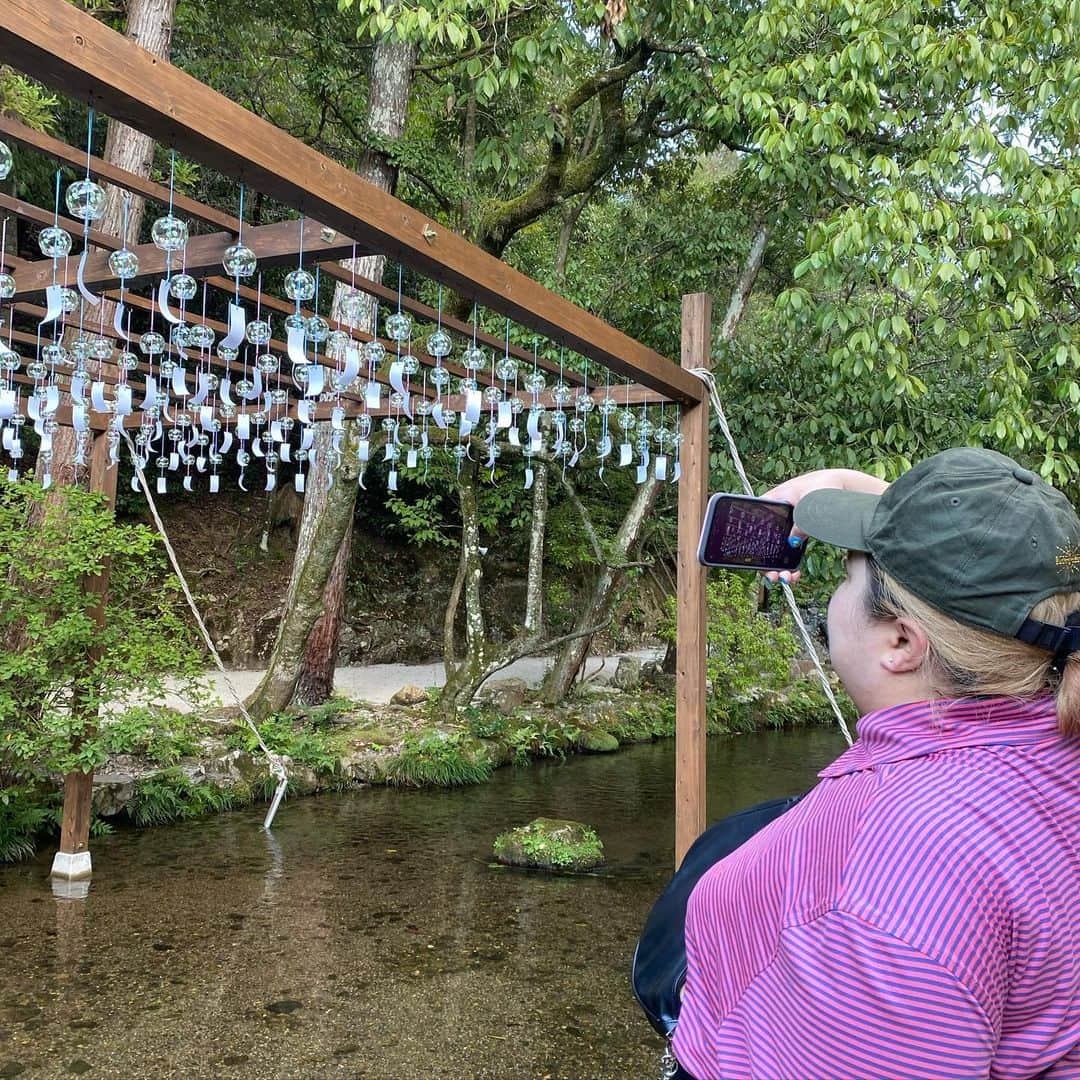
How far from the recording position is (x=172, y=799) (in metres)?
6.16

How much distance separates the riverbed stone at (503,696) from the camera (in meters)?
9.34

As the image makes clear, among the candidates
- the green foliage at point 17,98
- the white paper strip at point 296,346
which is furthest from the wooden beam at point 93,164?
the green foliage at point 17,98

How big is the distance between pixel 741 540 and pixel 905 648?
46 centimetres

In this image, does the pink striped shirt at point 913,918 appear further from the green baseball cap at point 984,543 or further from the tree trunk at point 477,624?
the tree trunk at point 477,624

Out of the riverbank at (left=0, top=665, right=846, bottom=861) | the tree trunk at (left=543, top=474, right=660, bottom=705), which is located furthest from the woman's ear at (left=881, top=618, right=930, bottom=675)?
the tree trunk at (left=543, top=474, right=660, bottom=705)

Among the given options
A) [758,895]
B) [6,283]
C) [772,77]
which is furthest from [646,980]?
[772,77]

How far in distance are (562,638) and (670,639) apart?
7.05 ft

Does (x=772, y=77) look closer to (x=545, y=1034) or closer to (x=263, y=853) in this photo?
(x=545, y=1034)

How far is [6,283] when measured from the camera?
3.12m

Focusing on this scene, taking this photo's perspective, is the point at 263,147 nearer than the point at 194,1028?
Yes

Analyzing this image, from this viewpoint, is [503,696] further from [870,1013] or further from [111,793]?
[870,1013]

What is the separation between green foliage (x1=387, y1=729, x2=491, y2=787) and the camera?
757 cm

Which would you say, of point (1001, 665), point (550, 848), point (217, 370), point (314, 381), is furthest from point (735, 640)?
point (1001, 665)

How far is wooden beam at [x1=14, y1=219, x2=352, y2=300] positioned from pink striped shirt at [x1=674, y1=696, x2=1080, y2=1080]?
2.23m
